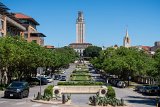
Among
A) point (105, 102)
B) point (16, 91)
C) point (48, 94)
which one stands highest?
point (16, 91)

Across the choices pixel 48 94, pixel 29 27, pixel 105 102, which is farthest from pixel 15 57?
pixel 29 27

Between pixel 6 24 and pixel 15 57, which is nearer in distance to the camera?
pixel 15 57

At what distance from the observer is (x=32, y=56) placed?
6088cm

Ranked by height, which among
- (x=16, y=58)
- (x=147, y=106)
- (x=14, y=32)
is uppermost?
(x=14, y=32)

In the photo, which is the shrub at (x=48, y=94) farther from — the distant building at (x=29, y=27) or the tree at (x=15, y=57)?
the distant building at (x=29, y=27)

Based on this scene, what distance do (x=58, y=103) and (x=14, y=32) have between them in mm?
61609

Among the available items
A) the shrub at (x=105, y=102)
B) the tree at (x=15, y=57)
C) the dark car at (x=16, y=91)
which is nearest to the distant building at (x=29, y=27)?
the tree at (x=15, y=57)

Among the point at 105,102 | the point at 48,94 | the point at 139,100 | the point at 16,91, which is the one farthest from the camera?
the point at 139,100

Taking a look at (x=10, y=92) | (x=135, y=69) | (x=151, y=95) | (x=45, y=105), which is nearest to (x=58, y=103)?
(x=45, y=105)

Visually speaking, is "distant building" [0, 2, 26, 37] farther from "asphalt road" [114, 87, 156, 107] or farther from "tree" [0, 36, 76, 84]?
"asphalt road" [114, 87, 156, 107]

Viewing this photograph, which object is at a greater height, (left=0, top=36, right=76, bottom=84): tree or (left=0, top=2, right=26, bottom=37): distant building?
(left=0, top=2, right=26, bottom=37): distant building

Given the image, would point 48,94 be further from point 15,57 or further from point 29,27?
point 29,27

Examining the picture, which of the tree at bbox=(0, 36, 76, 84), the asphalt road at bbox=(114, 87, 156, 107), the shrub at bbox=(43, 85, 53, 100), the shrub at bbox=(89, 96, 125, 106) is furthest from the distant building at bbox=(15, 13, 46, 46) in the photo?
the shrub at bbox=(89, 96, 125, 106)

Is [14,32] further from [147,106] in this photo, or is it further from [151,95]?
[147,106]
